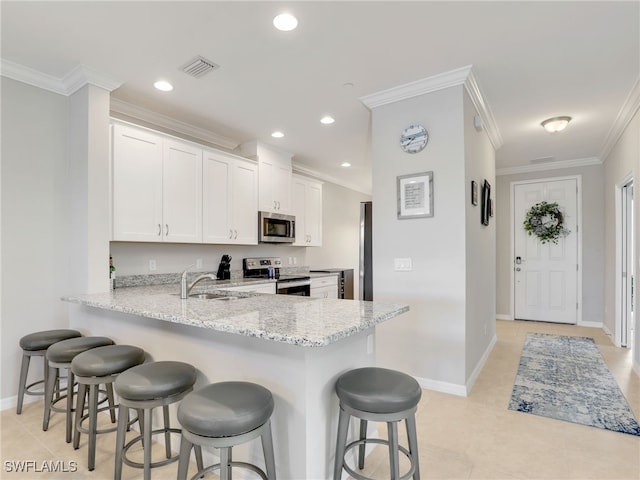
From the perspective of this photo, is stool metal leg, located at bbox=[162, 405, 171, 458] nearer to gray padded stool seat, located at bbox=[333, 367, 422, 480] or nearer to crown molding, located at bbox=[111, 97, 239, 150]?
gray padded stool seat, located at bbox=[333, 367, 422, 480]

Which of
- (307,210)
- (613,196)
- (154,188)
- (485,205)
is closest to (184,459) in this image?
(154,188)

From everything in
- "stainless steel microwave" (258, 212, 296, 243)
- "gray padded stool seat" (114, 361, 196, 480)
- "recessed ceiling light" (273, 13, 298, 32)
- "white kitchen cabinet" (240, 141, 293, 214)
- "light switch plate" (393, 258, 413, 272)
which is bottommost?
"gray padded stool seat" (114, 361, 196, 480)

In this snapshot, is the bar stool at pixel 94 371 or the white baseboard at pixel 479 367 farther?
the white baseboard at pixel 479 367

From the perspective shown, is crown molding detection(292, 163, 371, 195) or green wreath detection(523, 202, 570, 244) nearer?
green wreath detection(523, 202, 570, 244)

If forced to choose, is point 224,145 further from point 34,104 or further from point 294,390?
point 294,390

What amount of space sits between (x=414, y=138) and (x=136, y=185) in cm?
250

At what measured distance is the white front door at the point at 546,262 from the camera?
18.4 feet

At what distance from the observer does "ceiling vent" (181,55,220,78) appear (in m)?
2.59

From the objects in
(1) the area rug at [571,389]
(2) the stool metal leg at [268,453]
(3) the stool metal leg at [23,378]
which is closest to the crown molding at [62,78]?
(3) the stool metal leg at [23,378]

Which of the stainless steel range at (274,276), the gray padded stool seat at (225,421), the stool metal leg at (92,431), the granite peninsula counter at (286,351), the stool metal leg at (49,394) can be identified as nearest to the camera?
the gray padded stool seat at (225,421)

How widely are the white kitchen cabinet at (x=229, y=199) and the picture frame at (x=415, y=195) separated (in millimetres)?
1963

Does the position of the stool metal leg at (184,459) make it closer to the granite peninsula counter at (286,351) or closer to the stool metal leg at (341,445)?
the granite peninsula counter at (286,351)

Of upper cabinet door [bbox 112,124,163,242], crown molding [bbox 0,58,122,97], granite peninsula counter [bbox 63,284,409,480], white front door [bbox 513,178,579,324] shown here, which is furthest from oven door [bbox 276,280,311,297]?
white front door [bbox 513,178,579,324]

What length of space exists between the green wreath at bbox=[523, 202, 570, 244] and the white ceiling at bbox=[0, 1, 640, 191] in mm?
2247
